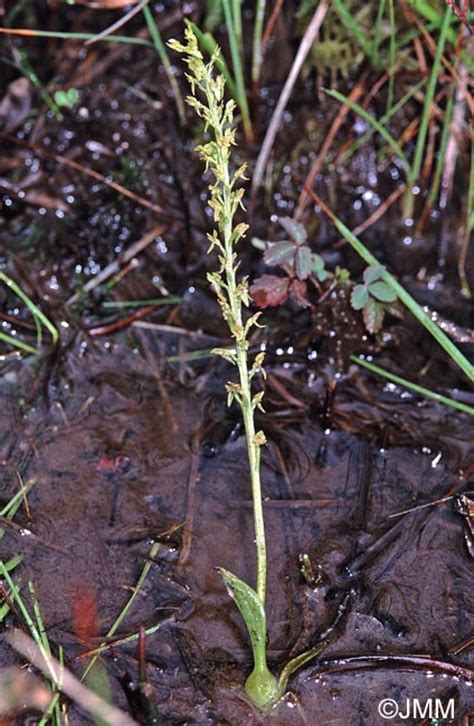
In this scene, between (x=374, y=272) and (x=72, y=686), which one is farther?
(x=374, y=272)

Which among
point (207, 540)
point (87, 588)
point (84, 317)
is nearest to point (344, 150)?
point (84, 317)

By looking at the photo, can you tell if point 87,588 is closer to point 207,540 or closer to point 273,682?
point 207,540

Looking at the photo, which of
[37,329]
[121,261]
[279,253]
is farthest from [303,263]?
[37,329]

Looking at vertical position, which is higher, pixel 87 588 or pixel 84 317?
pixel 84 317

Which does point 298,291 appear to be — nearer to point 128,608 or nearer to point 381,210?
point 381,210

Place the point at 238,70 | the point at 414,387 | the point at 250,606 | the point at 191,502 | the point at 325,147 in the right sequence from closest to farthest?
the point at 250,606 < the point at 191,502 < the point at 414,387 < the point at 238,70 < the point at 325,147

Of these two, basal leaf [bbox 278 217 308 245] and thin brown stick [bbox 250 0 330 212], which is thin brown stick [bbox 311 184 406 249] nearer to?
thin brown stick [bbox 250 0 330 212]

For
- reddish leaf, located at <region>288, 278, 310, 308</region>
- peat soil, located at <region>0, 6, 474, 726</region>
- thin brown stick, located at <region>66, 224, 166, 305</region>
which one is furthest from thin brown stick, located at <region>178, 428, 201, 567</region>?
thin brown stick, located at <region>66, 224, 166, 305</region>
